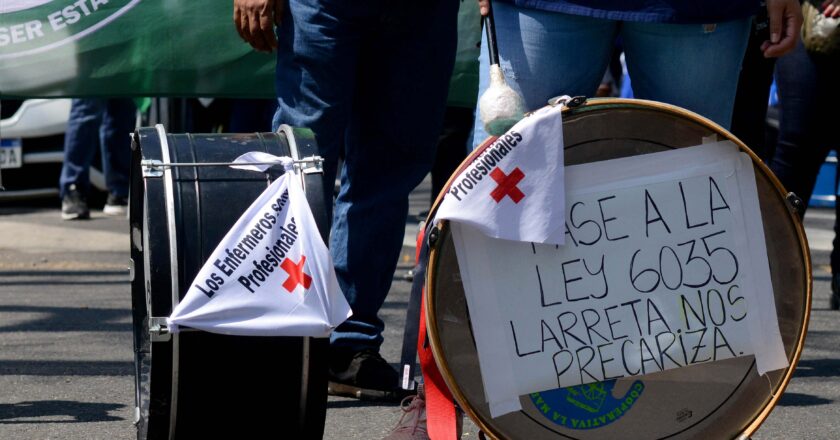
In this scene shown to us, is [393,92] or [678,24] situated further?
[393,92]

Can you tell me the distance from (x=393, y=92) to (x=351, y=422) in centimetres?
87

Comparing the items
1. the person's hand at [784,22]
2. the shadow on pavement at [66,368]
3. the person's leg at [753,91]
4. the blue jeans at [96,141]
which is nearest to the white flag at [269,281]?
the person's hand at [784,22]

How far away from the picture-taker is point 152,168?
278 cm

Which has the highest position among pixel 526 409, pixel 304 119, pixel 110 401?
pixel 304 119

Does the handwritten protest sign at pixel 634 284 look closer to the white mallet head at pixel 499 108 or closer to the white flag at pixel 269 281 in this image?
the white mallet head at pixel 499 108

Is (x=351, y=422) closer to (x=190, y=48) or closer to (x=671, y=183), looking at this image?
(x=671, y=183)

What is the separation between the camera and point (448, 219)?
2.68 metres

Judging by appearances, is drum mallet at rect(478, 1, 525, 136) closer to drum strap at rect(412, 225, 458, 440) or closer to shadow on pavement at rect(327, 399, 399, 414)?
drum strap at rect(412, 225, 458, 440)

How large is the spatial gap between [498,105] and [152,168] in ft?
2.27

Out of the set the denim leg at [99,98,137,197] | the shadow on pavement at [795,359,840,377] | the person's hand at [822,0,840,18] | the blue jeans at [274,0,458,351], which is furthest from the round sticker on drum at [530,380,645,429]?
the denim leg at [99,98,137,197]

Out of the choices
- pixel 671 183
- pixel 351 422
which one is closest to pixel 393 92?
pixel 351 422

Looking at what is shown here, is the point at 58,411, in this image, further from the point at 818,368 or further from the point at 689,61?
the point at 818,368

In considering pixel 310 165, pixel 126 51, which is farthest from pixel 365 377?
pixel 126 51

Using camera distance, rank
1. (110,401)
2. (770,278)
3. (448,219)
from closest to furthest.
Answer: (448,219) → (770,278) → (110,401)
